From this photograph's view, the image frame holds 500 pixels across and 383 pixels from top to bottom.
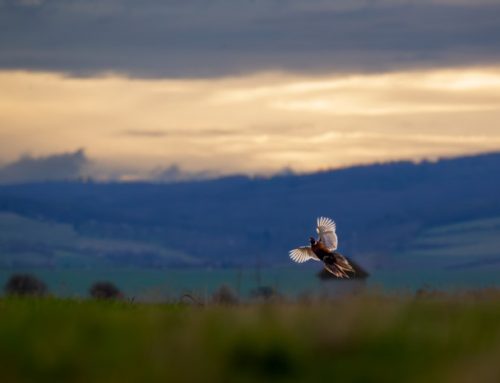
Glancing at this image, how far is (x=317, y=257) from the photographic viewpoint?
21.2m

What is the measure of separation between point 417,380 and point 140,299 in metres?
10.9

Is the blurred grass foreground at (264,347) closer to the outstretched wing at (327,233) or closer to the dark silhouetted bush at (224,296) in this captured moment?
the dark silhouetted bush at (224,296)

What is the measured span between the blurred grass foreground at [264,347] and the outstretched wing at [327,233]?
6.94m

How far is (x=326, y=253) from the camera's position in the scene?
68.6ft

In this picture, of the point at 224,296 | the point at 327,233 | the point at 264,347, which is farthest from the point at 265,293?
the point at 264,347

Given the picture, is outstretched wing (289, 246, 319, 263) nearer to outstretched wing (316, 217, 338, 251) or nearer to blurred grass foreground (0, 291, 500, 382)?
outstretched wing (316, 217, 338, 251)

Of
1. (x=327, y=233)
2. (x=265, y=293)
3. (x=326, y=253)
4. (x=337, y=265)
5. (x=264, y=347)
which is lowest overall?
(x=264, y=347)

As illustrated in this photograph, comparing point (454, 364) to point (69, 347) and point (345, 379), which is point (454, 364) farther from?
point (69, 347)

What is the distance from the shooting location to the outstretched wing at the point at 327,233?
2117 cm

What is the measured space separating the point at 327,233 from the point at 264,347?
10.4m

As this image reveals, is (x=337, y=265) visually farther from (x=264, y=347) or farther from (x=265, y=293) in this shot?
(x=264, y=347)

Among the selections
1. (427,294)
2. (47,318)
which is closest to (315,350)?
(47,318)

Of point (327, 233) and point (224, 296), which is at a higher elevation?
point (327, 233)

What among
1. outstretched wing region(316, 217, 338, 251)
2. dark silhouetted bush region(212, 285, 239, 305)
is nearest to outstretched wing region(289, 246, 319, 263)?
outstretched wing region(316, 217, 338, 251)
